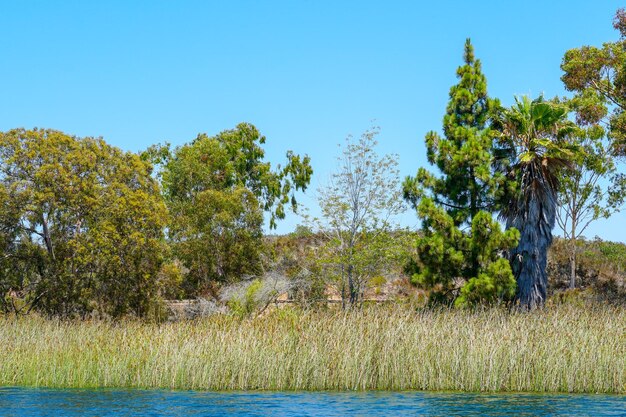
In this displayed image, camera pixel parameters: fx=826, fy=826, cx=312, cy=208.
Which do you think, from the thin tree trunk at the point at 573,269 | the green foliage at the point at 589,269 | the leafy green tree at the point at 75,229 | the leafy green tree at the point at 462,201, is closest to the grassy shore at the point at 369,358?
the leafy green tree at the point at 462,201

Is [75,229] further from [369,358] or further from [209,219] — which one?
[369,358]

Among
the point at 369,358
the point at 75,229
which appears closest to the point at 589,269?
the point at 75,229

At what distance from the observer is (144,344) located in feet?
64.5

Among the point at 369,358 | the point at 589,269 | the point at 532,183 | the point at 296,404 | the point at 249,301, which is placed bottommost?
the point at 296,404

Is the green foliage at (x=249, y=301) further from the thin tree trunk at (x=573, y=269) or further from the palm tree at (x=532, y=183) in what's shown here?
the thin tree trunk at (x=573, y=269)

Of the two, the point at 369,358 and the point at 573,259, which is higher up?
the point at 573,259

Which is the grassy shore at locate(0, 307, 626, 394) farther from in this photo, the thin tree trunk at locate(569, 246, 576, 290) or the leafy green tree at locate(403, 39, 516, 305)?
the thin tree trunk at locate(569, 246, 576, 290)

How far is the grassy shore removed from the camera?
59.0 ft

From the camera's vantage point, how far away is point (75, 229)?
33.3 m

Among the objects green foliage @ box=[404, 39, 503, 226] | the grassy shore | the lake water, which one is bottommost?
the lake water

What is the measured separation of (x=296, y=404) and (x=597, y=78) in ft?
77.9

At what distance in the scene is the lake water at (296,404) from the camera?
1519 cm

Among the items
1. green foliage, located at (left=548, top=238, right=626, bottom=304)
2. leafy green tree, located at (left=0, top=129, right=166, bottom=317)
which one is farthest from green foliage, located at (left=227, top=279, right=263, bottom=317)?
green foliage, located at (left=548, top=238, right=626, bottom=304)

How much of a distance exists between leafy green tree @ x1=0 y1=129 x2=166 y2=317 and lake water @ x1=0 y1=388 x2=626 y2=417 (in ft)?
48.3
